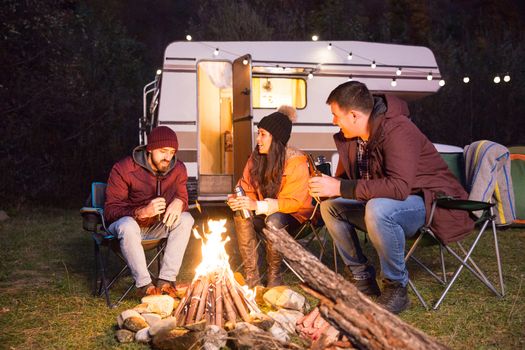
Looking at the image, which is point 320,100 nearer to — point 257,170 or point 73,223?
point 73,223

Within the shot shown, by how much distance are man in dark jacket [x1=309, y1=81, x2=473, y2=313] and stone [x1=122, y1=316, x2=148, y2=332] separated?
1075 mm

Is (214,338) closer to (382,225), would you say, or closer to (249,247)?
(382,225)

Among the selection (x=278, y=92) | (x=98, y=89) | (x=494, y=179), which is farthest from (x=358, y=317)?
(x=98, y=89)

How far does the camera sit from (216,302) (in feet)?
10.8

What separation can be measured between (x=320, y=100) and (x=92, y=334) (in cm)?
536

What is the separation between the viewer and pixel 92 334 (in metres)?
3.28

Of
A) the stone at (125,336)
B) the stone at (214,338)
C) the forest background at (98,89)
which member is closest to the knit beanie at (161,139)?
the stone at (125,336)

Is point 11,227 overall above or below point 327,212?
below

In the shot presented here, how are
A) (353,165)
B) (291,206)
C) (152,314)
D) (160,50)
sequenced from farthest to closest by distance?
(160,50), (291,206), (353,165), (152,314)

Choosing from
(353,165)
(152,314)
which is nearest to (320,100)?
A: (353,165)

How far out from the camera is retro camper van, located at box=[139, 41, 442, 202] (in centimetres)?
779

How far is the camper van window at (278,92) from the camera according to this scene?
8.22 metres

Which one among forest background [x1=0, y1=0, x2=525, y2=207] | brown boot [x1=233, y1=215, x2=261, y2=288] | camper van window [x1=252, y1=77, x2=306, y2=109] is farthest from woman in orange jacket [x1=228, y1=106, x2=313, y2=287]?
forest background [x1=0, y1=0, x2=525, y2=207]

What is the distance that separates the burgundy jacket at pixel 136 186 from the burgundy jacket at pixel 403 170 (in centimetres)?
113
